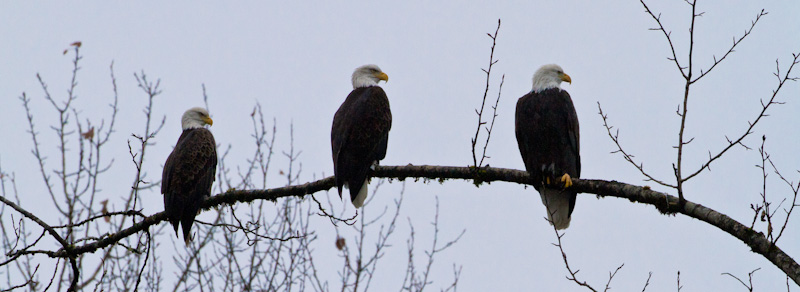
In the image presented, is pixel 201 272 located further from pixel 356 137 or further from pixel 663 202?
pixel 663 202

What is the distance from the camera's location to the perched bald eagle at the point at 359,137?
18.1 feet

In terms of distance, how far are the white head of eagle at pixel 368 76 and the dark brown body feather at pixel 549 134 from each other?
1544 mm

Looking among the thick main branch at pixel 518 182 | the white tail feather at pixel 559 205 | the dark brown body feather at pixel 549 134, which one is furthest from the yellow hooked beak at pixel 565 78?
the thick main branch at pixel 518 182

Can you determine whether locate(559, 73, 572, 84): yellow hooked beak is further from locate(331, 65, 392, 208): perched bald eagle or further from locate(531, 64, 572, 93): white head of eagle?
locate(331, 65, 392, 208): perched bald eagle

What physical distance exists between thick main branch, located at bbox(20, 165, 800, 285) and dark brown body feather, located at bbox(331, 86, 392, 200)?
172 mm

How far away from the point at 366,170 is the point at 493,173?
4.20ft

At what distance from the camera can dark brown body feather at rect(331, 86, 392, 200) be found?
5500mm

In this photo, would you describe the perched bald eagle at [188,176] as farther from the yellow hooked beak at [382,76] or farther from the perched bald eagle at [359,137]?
the yellow hooked beak at [382,76]

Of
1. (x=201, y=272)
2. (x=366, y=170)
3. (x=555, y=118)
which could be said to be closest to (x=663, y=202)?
(x=555, y=118)

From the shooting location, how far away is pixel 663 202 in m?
3.80

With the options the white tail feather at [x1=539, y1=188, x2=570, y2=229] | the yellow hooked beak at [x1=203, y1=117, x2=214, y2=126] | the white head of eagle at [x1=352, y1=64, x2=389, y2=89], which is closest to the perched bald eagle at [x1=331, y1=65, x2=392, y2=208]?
the white head of eagle at [x1=352, y1=64, x2=389, y2=89]

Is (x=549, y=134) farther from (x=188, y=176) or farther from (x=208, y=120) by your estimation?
(x=208, y=120)

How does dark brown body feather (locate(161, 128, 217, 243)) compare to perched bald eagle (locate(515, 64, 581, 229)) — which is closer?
perched bald eagle (locate(515, 64, 581, 229))

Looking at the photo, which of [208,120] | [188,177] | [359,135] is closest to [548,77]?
[359,135]
